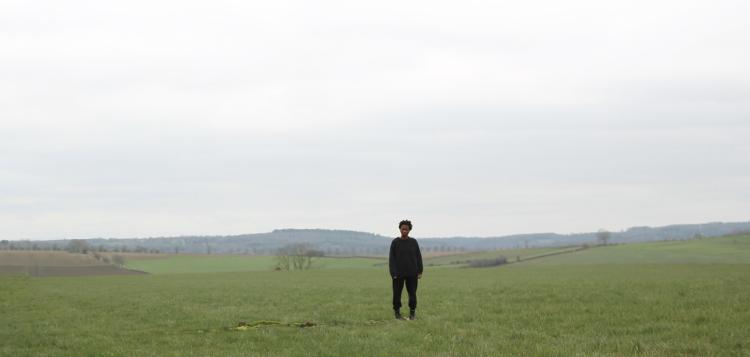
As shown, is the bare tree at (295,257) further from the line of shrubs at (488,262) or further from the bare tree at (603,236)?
the bare tree at (603,236)

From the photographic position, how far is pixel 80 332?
59.3ft

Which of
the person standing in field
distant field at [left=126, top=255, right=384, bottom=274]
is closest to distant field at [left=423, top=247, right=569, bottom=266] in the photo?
distant field at [left=126, top=255, right=384, bottom=274]

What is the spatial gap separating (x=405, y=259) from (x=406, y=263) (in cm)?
11

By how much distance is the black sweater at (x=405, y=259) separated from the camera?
1883cm

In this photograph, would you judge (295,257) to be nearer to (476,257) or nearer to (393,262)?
(476,257)

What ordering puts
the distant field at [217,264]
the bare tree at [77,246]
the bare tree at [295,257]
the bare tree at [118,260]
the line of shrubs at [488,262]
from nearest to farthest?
the line of shrubs at [488,262] → the bare tree at [295,257] → the distant field at [217,264] → the bare tree at [118,260] → the bare tree at [77,246]

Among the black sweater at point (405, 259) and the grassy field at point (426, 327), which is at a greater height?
the black sweater at point (405, 259)

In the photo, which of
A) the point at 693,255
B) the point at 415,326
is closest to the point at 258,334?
the point at 415,326

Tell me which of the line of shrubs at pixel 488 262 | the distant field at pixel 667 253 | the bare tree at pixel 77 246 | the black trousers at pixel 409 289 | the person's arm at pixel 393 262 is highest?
the bare tree at pixel 77 246

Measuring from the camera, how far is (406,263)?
18.8 m

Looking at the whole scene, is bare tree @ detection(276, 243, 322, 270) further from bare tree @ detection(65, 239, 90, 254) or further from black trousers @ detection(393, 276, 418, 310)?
black trousers @ detection(393, 276, 418, 310)

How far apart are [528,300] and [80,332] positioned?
13718mm

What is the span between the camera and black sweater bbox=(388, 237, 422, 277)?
741 inches

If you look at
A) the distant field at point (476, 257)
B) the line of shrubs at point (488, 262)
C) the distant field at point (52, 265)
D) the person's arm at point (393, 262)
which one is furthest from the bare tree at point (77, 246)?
the person's arm at point (393, 262)
